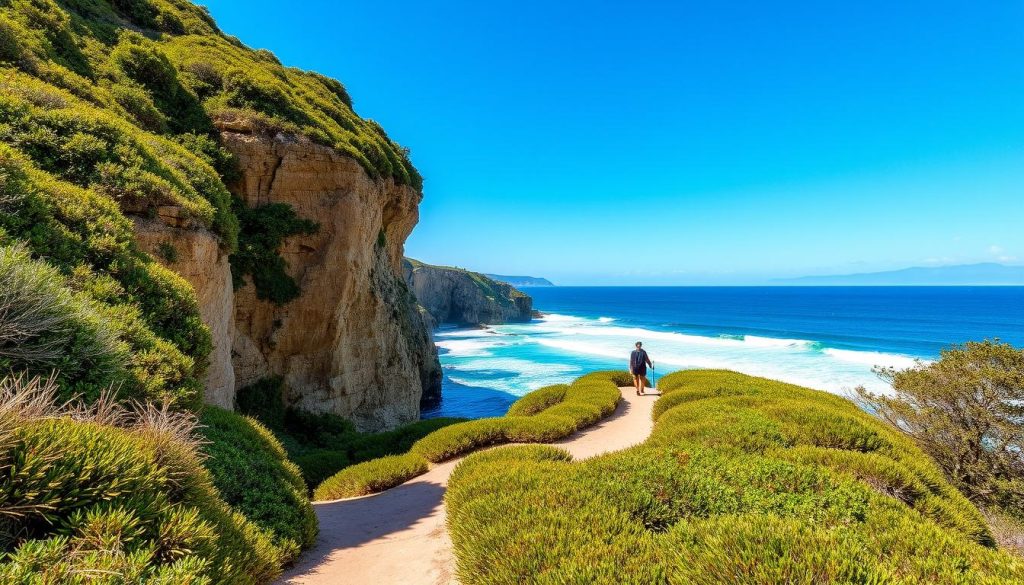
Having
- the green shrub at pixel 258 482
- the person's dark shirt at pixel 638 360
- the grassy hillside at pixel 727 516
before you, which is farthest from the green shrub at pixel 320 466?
the person's dark shirt at pixel 638 360

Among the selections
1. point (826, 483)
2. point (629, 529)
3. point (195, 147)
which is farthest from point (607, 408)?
point (195, 147)

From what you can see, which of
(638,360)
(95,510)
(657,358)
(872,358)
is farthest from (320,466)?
(872,358)

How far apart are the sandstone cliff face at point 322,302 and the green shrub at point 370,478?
17.7 ft

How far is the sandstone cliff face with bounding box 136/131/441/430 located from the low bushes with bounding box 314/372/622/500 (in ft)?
18.8

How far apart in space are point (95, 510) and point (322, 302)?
16.8m

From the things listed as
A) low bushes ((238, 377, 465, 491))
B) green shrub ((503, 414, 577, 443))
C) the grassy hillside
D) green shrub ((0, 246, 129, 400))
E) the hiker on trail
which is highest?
green shrub ((0, 246, 129, 400))

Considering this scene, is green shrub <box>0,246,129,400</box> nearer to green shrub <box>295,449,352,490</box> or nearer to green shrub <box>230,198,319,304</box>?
green shrub <box>295,449,352,490</box>

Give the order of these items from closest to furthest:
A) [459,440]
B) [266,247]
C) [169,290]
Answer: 1. [169,290]
2. [459,440]
3. [266,247]

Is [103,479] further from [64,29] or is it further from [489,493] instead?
[64,29]

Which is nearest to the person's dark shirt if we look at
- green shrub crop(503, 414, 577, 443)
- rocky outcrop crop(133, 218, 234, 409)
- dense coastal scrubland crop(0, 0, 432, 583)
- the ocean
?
green shrub crop(503, 414, 577, 443)

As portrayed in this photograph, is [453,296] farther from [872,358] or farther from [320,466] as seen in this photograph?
[320,466]

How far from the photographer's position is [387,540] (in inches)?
230

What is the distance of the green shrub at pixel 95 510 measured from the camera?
239 centimetres

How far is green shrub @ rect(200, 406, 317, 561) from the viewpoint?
522cm
